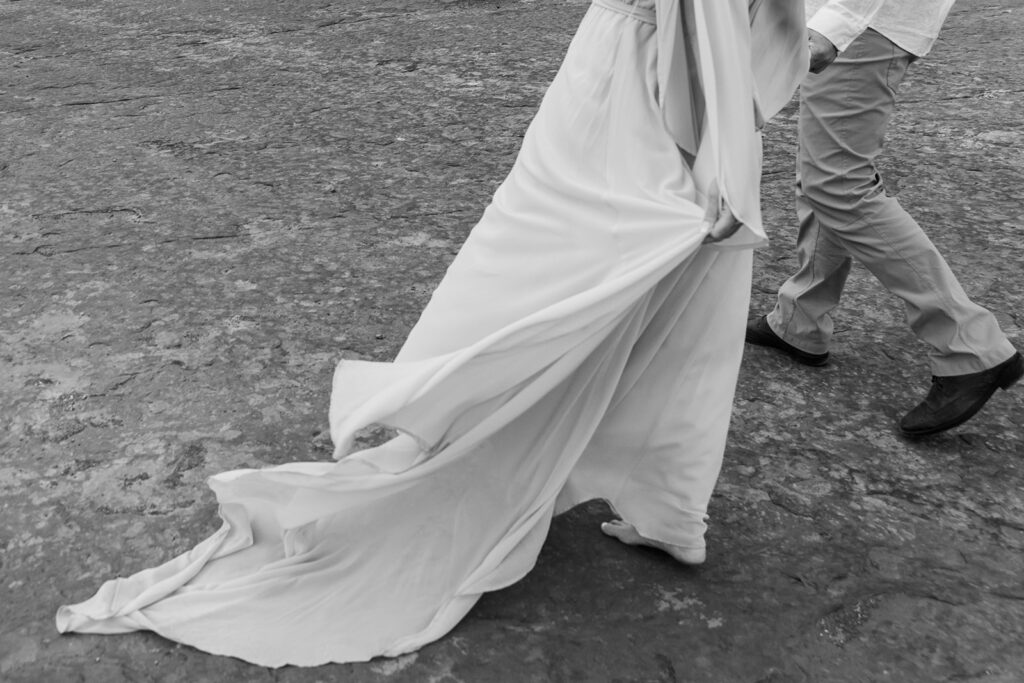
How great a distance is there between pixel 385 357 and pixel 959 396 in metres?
1.49

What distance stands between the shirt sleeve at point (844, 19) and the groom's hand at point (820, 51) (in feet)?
0.04

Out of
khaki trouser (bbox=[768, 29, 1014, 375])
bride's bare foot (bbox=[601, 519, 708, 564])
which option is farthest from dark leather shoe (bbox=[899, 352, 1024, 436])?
bride's bare foot (bbox=[601, 519, 708, 564])

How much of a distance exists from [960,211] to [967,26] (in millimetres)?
3118

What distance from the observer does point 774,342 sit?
3.21 m

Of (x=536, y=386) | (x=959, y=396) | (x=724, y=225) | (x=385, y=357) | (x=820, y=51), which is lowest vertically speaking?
(x=385, y=357)

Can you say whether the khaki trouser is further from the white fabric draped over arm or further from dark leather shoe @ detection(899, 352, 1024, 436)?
the white fabric draped over arm

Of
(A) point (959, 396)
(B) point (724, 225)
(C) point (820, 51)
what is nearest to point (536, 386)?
(B) point (724, 225)

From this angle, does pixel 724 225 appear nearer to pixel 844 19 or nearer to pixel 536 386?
pixel 536 386

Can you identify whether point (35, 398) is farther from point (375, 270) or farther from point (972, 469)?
point (972, 469)

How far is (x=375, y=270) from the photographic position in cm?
366

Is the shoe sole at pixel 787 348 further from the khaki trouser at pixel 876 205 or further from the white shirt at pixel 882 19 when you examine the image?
the white shirt at pixel 882 19

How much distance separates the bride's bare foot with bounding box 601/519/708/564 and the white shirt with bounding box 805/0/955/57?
46.4 inches

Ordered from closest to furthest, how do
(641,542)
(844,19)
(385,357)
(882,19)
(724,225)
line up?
(724,225)
(641,542)
(844,19)
(882,19)
(385,357)

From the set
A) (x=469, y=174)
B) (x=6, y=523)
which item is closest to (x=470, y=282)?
(x=6, y=523)
